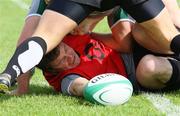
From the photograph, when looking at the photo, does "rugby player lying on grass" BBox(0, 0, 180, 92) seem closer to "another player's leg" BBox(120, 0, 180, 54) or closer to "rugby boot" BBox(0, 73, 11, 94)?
"another player's leg" BBox(120, 0, 180, 54)

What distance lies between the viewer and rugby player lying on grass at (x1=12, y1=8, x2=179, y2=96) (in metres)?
4.51

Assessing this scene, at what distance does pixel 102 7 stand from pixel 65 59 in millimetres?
547

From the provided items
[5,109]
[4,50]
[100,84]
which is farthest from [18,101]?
[4,50]

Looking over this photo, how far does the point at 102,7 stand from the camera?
14.5ft

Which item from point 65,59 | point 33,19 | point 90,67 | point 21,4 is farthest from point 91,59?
point 21,4

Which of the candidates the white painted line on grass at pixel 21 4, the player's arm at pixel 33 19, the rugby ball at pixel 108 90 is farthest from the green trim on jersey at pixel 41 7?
the white painted line on grass at pixel 21 4

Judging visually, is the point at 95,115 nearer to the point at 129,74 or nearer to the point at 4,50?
the point at 129,74

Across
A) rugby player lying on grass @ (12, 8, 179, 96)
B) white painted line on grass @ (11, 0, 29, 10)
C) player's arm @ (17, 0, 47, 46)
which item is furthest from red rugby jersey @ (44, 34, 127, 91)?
white painted line on grass @ (11, 0, 29, 10)

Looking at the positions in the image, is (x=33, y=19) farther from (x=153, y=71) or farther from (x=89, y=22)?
(x=153, y=71)

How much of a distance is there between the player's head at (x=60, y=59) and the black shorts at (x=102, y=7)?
33 centimetres

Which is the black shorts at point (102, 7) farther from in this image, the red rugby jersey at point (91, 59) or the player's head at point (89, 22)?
the red rugby jersey at point (91, 59)

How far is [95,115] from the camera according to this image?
12.5 feet

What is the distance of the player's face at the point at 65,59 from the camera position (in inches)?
178

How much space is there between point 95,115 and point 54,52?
0.86 m
